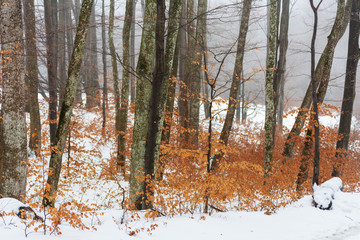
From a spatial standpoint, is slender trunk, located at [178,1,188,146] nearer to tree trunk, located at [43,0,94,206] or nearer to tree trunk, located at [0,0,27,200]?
tree trunk, located at [43,0,94,206]

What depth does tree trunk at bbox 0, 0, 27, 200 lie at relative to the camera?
4852 millimetres

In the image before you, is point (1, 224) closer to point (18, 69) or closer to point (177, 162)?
point (18, 69)

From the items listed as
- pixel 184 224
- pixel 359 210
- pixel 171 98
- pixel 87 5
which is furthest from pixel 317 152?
pixel 87 5

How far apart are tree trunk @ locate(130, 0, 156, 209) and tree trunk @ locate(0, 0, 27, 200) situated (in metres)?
2.26

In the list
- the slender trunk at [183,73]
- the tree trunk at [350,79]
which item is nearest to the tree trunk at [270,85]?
the tree trunk at [350,79]

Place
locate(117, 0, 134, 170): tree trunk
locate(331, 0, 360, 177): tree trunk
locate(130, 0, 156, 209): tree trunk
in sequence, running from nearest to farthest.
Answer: locate(130, 0, 156, 209): tree trunk
locate(331, 0, 360, 177): tree trunk
locate(117, 0, 134, 170): tree trunk

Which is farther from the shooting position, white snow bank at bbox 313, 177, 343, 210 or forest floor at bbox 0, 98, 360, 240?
white snow bank at bbox 313, 177, 343, 210

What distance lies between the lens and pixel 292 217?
17.0 feet

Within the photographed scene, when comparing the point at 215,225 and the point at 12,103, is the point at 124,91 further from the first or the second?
the point at 215,225

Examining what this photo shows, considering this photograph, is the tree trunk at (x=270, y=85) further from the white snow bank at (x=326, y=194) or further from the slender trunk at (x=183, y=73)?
the slender trunk at (x=183, y=73)

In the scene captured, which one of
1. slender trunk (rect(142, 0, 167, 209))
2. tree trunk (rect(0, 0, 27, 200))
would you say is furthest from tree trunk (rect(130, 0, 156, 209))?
tree trunk (rect(0, 0, 27, 200))

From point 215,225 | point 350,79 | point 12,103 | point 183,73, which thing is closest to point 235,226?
point 215,225

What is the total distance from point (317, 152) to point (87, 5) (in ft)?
22.7

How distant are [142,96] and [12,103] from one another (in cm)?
257
